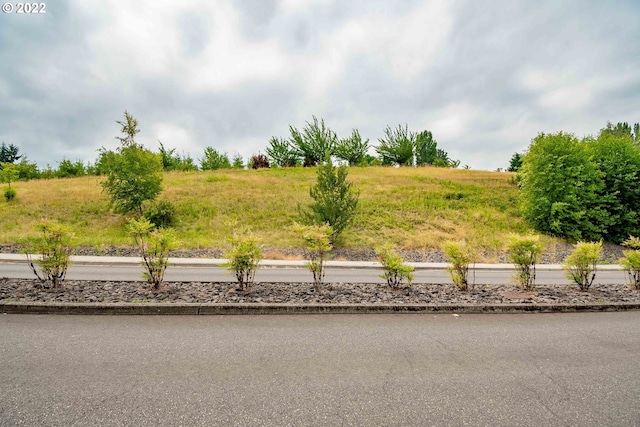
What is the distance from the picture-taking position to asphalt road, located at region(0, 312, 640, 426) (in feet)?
10.9

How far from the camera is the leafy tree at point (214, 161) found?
2352 inches

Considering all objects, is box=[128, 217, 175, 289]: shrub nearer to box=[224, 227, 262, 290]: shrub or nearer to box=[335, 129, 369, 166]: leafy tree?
box=[224, 227, 262, 290]: shrub

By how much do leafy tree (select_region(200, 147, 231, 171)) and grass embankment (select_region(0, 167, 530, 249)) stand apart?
1733 centimetres

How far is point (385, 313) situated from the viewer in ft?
22.1

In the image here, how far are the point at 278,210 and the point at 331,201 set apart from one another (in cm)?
1071

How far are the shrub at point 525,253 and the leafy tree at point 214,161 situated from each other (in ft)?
188

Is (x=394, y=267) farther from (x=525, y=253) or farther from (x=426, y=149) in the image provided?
(x=426, y=149)

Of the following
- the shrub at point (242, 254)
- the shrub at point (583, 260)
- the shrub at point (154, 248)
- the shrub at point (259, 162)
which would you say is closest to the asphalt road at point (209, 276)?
the shrub at point (583, 260)

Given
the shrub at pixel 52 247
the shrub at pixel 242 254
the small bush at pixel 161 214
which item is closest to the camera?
the shrub at pixel 52 247

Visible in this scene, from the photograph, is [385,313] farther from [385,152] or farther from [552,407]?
[385,152]

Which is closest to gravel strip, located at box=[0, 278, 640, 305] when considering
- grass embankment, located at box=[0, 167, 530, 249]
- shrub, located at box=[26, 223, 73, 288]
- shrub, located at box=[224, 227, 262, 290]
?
shrub, located at box=[26, 223, 73, 288]

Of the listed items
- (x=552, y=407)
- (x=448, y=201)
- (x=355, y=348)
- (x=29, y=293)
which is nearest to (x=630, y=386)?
Result: (x=552, y=407)

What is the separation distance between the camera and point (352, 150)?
6062cm

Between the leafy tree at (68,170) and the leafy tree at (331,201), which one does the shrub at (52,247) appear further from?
the leafy tree at (68,170)
